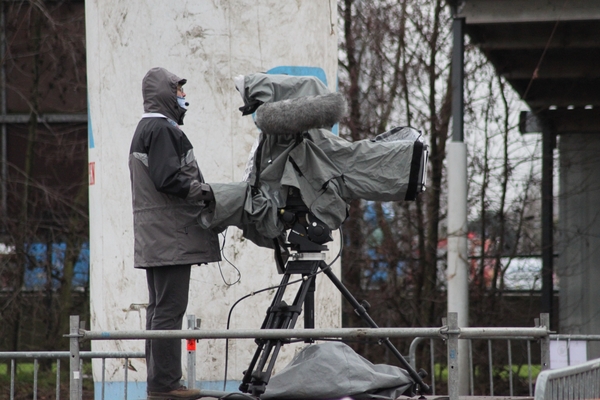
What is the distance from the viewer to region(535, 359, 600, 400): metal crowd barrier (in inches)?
131

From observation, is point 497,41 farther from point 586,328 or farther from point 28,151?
point 28,151

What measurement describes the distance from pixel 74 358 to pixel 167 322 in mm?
825

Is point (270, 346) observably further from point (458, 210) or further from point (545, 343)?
point (458, 210)

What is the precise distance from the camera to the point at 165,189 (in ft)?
15.7

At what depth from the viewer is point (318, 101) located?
15.4 feet

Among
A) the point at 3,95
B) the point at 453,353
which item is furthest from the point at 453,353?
the point at 3,95

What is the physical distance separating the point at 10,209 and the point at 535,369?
6534mm

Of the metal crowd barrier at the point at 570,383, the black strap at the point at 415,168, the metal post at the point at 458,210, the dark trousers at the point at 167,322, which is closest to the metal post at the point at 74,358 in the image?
the dark trousers at the point at 167,322

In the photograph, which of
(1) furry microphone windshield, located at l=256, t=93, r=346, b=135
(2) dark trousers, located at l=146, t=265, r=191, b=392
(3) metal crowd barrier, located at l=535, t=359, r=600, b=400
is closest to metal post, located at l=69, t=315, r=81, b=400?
(2) dark trousers, located at l=146, t=265, r=191, b=392

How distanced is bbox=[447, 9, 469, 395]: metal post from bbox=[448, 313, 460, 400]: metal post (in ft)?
15.3

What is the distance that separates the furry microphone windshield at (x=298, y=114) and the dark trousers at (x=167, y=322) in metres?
0.87

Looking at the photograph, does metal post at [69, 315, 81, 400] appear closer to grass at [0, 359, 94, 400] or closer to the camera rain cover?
the camera rain cover

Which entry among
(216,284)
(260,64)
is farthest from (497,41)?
(216,284)

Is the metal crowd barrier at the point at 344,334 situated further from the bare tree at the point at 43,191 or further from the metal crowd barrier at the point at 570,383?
the bare tree at the point at 43,191
